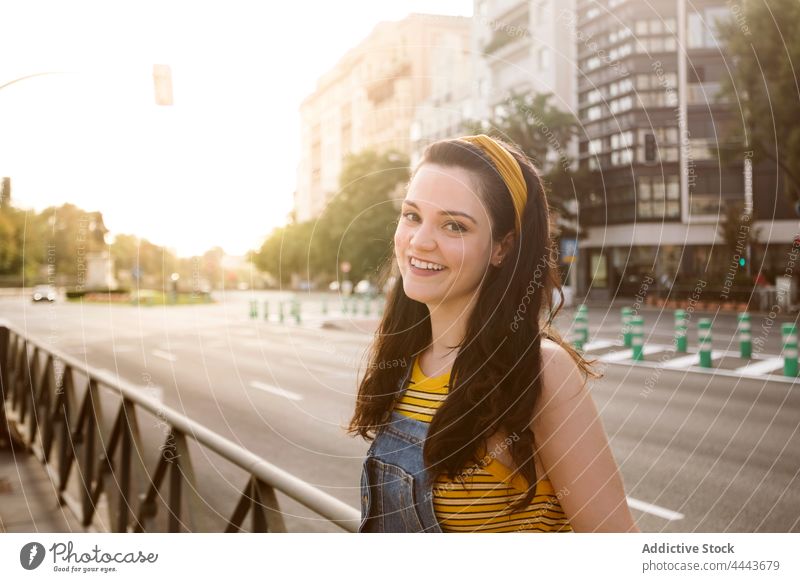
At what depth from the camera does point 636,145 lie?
147 cm

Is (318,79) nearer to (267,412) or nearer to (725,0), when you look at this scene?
(725,0)

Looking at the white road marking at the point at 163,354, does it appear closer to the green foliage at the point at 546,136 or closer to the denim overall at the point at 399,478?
the denim overall at the point at 399,478

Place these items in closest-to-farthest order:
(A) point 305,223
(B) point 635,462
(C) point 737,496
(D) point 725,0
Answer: (A) point 305,223, (D) point 725,0, (C) point 737,496, (B) point 635,462

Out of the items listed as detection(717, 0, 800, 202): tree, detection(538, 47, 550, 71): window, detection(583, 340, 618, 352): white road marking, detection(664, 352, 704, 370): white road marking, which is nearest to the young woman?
detection(538, 47, 550, 71): window

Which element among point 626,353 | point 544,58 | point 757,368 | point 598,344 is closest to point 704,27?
point 544,58

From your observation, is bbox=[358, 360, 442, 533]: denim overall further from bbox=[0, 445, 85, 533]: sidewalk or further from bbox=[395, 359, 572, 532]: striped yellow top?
bbox=[0, 445, 85, 533]: sidewalk

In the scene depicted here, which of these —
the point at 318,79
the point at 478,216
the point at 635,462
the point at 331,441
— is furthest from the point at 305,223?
the point at 635,462

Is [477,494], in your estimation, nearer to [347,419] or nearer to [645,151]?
[645,151]

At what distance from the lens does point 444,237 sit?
106 cm

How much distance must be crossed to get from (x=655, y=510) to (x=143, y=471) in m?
2.12

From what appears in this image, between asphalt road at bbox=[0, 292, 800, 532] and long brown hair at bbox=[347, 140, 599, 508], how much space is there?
37 centimetres

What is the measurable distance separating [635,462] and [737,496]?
70 centimetres

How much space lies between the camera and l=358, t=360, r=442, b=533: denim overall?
3.53 feet
